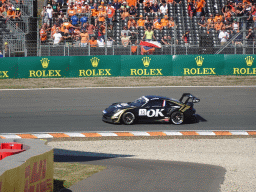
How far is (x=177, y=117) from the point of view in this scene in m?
15.0

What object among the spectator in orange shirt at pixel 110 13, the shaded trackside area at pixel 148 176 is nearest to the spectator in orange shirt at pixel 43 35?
→ the spectator in orange shirt at pixel 110 13

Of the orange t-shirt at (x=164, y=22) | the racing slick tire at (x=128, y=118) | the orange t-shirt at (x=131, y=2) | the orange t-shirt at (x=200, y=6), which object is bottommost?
the racing slick tire at (x=128, y=118)

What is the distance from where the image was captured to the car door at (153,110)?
584 inches

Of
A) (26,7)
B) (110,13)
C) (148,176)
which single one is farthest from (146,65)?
(148,176)

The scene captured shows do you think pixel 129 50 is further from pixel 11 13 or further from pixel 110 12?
pixel 11 13

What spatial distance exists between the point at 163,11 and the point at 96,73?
729 centimetres

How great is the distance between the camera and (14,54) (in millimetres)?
23750

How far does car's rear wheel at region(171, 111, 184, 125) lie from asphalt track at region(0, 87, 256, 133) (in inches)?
7.3

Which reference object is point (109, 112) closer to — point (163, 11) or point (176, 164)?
point (176, 164)

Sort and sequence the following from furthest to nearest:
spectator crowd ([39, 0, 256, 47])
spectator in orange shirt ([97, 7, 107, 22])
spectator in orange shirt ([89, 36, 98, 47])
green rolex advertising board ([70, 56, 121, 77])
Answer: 1. spectator in orange shirt ([97, 7, 107, 22])
2. spectator crowd ([39, 0, 256, 47])
3. spectator in orange shirt ([89, 36, 98, 47])
4. green rolex advertising board ([70, 56, 121, 77])

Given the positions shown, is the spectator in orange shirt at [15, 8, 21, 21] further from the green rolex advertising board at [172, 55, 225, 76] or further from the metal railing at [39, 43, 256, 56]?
the green rolex advertising board at [172, 55, 225, 76]

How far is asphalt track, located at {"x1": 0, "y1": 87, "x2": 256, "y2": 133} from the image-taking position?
48.7 ft

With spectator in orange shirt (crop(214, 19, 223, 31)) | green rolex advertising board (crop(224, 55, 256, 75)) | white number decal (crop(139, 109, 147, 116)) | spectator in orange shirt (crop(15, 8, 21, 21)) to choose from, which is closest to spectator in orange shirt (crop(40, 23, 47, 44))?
spectator in orange shirt (crop(15, 8, 21, 21))

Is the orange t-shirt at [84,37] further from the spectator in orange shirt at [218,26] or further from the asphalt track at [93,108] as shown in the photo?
the spectator in orange shirt at [218,26]
